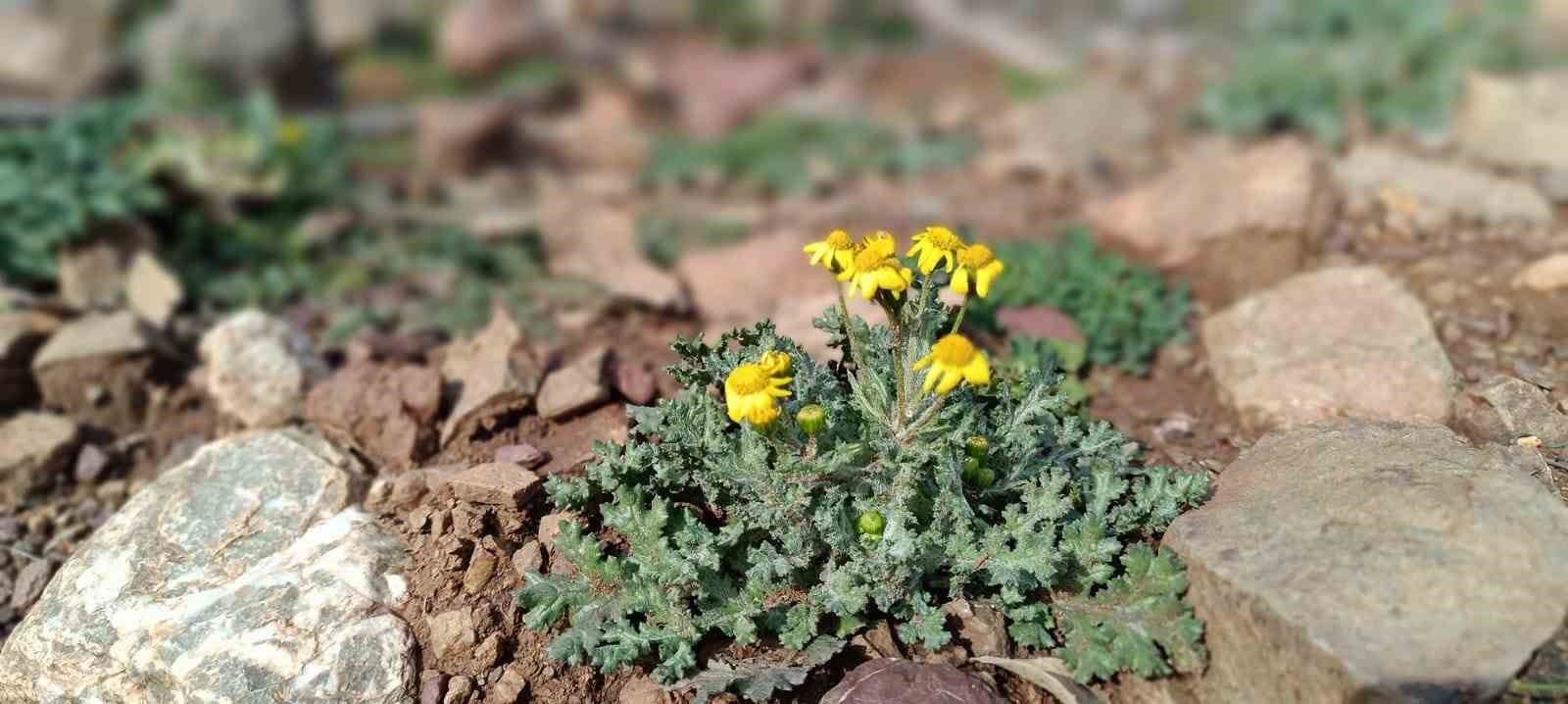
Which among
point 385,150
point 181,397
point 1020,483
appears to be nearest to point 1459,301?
point 1020,483

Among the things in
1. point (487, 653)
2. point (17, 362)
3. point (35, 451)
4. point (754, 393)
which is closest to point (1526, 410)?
point (754, 393)

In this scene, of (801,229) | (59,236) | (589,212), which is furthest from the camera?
(589,212)

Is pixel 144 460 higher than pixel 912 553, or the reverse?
pixel 912 553

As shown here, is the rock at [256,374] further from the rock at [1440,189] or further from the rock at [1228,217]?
the rock at [1440,189]

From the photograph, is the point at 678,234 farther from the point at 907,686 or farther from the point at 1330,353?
the point at 907,686

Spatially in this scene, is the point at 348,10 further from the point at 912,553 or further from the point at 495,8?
the point at 912,553

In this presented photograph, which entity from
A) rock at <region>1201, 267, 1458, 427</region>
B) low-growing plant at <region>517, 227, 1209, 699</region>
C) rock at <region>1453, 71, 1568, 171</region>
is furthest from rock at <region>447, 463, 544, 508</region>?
rock at <region>1453, 71, 1568, 171</region>

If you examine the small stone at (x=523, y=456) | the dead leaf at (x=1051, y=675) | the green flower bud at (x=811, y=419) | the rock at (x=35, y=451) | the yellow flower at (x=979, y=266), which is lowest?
the rock at (x=35, y=451)

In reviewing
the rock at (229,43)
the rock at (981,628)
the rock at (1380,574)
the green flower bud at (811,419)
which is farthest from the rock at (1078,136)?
the rock at (229,43)
